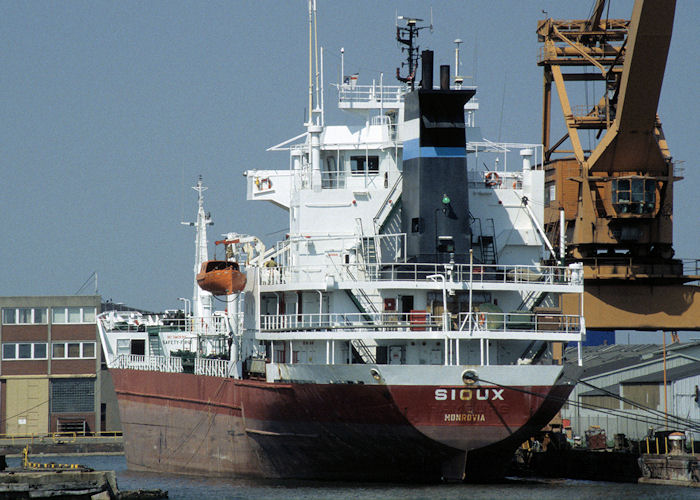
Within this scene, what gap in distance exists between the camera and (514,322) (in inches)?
1182

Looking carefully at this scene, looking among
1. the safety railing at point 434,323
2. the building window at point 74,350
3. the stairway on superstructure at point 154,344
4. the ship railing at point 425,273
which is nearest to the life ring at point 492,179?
the ship railing at point 425,273

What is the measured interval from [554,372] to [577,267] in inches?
128

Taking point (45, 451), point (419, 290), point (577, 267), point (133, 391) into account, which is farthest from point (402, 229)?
point (45, 451)

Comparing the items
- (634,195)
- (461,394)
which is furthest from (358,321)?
(634,195)

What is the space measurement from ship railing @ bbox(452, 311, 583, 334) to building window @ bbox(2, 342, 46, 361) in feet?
115

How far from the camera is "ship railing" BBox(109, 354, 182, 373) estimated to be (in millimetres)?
42344

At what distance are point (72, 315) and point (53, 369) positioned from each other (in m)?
2.84

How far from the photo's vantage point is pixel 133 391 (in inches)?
1709

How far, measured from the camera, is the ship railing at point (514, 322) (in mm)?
30016

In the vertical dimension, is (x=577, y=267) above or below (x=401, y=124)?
below

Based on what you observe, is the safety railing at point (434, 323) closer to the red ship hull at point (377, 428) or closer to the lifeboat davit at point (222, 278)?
the red ship hull at point (377, 428)

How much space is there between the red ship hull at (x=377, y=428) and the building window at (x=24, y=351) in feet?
91.9

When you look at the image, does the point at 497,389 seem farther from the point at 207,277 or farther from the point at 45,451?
the point at 45,451

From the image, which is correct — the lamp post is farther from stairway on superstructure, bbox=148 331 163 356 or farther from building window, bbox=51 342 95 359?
building window, bbox=51 342 95 359
